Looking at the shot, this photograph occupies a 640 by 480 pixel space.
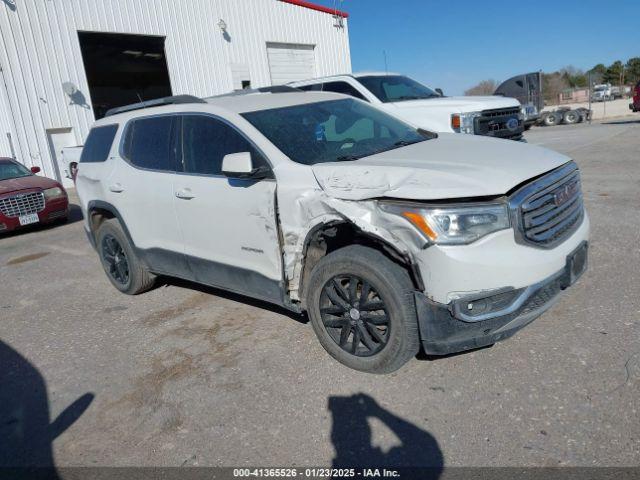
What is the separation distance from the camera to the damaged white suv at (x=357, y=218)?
2801mm

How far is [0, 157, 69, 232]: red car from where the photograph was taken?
9266 mm

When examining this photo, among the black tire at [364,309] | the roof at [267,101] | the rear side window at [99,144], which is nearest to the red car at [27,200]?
the rear side window at [99,144]

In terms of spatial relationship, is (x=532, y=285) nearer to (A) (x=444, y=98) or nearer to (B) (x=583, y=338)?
(B) (x=583, y=338)

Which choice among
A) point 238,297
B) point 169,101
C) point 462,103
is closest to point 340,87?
point 462,103

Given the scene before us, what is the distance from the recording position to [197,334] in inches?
166

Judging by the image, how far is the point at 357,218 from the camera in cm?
299

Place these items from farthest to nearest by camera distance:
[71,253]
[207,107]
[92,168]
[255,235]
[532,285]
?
[71,253], [92,168], [207,107], [255,235], [532,285]

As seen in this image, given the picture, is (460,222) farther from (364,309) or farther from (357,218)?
(364,309)

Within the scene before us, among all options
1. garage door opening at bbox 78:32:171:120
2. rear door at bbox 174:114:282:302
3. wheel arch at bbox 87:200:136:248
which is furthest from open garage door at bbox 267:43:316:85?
rear door at bbox 174:114:282:302

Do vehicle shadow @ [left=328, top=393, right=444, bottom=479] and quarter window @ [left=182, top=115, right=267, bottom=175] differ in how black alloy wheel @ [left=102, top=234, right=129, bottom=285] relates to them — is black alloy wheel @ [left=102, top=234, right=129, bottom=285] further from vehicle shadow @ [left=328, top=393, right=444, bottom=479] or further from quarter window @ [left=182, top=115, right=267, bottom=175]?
vehicle shadow @ [left=328, top=393, right=444, bottom=479]

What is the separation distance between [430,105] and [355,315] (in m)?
6.29

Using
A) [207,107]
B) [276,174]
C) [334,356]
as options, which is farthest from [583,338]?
[207,107]

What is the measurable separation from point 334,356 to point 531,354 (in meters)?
1.28

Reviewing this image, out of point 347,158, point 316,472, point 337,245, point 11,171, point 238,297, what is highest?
point 11,171
